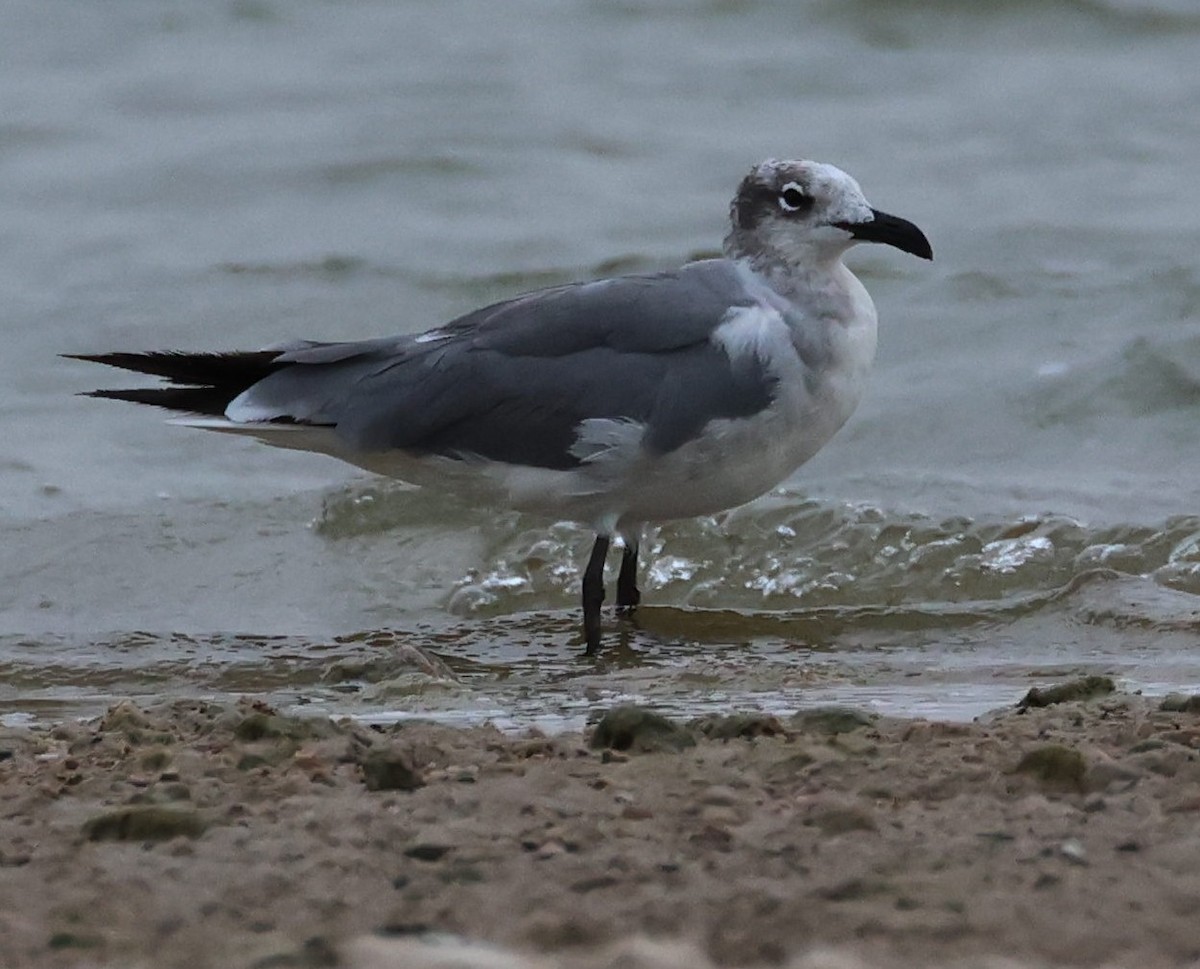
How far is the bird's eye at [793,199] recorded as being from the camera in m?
7.02

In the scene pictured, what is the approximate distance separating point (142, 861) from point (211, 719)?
1344 millimetres

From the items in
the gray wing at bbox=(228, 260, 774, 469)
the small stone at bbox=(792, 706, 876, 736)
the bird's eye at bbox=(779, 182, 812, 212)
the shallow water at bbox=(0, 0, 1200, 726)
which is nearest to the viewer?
the small stone at bbox=(792, 706, 876, 736)

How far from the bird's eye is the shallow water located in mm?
1332

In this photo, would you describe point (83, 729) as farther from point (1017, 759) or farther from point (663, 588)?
A: point (663, 588)

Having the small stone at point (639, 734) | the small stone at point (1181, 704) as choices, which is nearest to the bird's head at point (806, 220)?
the small stone at point (1181, 704)

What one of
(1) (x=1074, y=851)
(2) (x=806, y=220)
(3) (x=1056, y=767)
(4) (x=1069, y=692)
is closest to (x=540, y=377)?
(2) (x=806, y=220)

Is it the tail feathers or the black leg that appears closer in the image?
the tail feathers

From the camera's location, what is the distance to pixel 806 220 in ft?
23.0

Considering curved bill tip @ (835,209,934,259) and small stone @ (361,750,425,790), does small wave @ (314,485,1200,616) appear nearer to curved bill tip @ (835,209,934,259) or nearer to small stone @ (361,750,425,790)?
curved bill tip @ (835,209,934,259)

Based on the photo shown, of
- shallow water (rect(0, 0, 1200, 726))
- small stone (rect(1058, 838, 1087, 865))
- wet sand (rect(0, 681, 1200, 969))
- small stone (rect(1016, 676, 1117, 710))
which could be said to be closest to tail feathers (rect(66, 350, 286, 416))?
shallow water (rect(0, 0, 1200, 726))

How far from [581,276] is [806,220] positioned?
4.52 meters

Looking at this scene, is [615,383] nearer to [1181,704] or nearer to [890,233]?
[890,233]

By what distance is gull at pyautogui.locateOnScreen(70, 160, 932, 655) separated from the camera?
258 inches

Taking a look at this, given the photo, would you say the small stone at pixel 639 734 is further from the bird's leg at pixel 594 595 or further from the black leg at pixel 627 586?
the black leg at pixel 627 586
